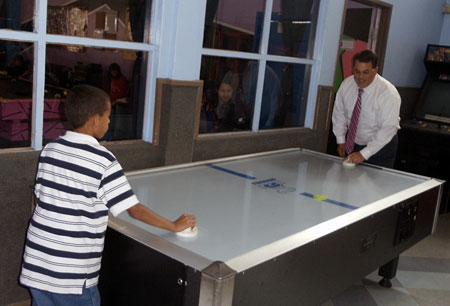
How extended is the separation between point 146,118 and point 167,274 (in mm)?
1677

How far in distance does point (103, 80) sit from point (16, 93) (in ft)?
1.89

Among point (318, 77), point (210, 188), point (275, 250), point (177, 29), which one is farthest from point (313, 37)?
point (275, 250)

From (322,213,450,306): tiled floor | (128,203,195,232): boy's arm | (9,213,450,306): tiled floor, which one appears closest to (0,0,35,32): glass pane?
(128,203,195,232): boy's arm

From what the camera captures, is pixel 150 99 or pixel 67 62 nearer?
pixel 67 62

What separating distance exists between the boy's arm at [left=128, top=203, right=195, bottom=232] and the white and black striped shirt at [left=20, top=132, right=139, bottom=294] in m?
0.03

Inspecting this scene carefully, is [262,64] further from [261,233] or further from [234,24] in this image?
[261,233]

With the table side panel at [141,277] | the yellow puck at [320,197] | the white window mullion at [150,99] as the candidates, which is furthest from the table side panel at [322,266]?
the white window mullion at [150,99]

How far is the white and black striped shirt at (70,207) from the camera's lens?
1.65 meters

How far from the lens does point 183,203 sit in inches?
86.9

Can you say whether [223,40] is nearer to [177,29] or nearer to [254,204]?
[177,29]

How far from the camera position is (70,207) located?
167cm

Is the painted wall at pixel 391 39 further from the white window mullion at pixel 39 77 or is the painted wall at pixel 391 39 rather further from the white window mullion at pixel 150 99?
the white window mullion at pixel 39 77

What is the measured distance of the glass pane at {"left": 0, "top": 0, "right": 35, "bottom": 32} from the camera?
2395 mm

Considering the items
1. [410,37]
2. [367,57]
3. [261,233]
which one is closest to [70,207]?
[261,233]
